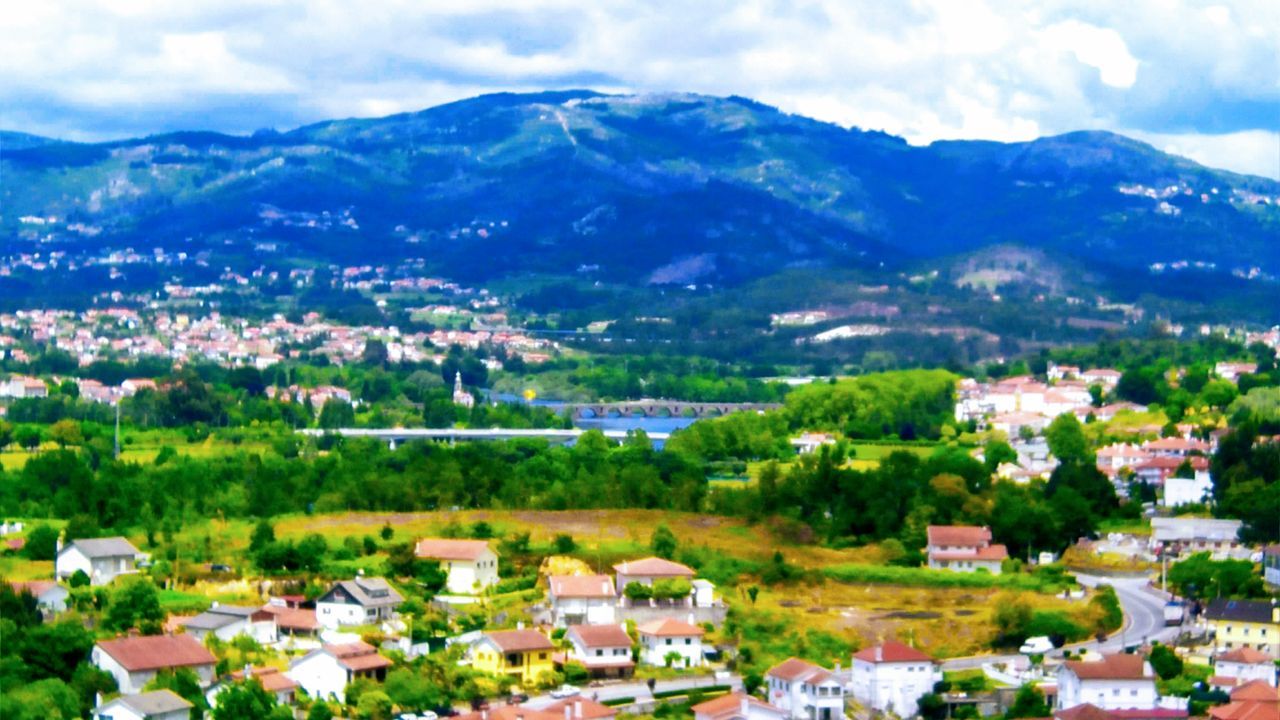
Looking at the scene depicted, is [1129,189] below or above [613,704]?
above

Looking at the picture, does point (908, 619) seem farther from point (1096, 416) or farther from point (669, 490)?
point (1096, 416)

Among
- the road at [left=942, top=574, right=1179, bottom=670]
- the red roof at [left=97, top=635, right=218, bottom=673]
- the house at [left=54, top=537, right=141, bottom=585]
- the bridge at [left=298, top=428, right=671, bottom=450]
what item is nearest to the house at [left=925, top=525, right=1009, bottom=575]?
the road at [left=942, top=574, right=1179, bottom=670]

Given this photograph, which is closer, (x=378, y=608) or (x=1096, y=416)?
(x=378, y=608)

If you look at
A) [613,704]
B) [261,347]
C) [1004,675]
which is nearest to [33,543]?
[613,704]

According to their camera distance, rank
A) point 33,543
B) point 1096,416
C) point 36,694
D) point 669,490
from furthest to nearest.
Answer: point 1096,416
point 669,490
point 33,543
point 36,694

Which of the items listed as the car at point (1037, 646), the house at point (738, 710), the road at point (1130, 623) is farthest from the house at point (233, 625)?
the car at point (1037, 646)

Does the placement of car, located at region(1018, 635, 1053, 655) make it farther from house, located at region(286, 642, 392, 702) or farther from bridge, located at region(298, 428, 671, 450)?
bridge, located at region(298, 428, 671, 450)

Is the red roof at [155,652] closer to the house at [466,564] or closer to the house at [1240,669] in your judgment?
the house at [466,564]
